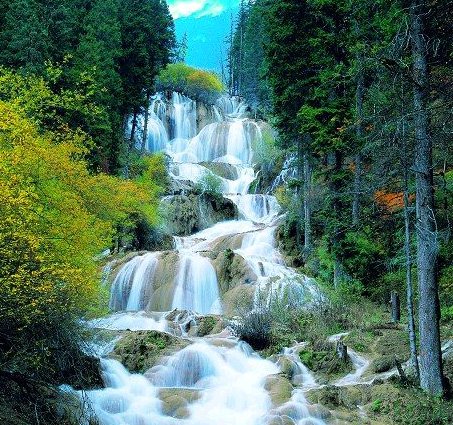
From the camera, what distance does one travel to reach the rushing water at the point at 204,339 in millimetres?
9062

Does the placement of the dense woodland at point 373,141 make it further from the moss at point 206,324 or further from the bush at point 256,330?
the moss at point 206,324

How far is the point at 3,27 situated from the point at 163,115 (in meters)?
24.7

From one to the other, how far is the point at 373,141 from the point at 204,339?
6.59 metres

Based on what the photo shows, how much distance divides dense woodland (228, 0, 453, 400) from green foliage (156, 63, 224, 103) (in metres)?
30.3

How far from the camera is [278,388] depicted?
9.67 meters

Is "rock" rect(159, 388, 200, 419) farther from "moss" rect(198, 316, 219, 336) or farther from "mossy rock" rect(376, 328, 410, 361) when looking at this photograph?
"mossy rock" rect(376, 328, 410, 361)

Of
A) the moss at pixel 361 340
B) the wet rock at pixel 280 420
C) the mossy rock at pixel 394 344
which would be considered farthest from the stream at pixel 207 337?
the mossy rock at pixel 394 344

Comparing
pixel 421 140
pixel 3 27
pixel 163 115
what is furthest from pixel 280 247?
pixel 163 115

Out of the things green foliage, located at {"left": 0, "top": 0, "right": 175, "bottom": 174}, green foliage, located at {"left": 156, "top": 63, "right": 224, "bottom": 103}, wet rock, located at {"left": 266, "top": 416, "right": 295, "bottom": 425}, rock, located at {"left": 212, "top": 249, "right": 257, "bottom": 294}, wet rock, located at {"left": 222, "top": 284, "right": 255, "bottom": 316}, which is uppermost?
green foliage, located at {"left": 156, "top": 63, "right": 224, "bottom": 103}

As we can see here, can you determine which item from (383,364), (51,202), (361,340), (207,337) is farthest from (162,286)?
(383,364)

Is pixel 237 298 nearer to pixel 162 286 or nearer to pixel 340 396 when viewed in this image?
pixel 162 286

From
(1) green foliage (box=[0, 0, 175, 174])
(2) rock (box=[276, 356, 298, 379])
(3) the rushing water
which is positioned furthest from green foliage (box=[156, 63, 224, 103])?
(2) rock (box=[276, 356, 298, 379])

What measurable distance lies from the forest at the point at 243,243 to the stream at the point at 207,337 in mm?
59

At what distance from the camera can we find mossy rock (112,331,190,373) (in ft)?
35.3
